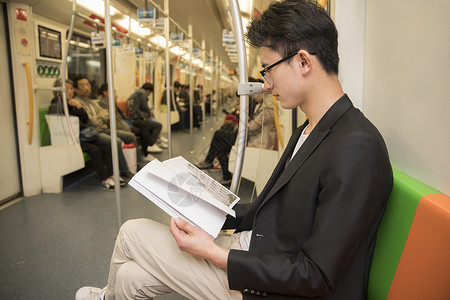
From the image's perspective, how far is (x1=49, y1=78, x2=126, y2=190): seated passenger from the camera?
3.79m

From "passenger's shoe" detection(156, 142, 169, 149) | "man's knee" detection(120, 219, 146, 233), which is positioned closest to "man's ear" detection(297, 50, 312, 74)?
"man's knee" detection(120, 219, 146, 233)

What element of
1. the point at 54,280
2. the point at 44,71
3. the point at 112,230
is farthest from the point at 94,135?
the point at 54,280

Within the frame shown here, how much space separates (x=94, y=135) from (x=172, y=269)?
3513 millimetres

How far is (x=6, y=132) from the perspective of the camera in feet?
11.2

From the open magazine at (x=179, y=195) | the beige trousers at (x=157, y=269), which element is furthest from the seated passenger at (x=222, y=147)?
the open magazine at (x=179, y=195)

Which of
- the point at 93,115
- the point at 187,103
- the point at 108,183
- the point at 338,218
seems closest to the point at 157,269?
the point at 338,218

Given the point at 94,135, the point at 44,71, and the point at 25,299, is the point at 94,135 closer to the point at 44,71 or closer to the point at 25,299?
the point at 44,71

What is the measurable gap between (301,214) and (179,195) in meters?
0.41

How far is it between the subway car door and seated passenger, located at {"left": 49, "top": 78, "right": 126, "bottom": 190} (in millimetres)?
464

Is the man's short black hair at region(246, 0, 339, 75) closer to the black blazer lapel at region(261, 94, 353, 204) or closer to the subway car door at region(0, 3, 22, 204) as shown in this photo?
the black blazer lapel at region(261, 94, 353, 204)

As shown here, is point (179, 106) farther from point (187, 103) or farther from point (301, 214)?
point (301, 214)

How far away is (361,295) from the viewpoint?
3.04 ft

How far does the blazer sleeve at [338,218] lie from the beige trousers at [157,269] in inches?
9.3

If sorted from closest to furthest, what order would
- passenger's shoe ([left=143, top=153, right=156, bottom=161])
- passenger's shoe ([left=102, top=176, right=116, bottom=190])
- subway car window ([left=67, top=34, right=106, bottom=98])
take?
passenger's shoe ([left=102, top=176, right=116, bottom=190]) → subway car window ([left=67, top=34, right=106, bottom=98]) → passenger's shoe ([left=143, top=153, right=156, bottom=161])
